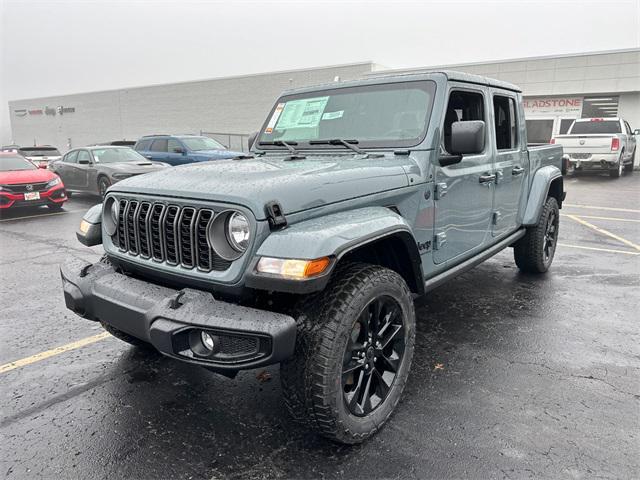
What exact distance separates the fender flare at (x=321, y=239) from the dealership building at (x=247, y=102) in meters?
12.9

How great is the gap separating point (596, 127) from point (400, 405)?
1782cm

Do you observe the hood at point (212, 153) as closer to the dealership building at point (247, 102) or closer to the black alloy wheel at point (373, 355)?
the dealership building at point (247, 102)

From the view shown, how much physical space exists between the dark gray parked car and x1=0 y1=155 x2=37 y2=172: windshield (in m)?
1.40

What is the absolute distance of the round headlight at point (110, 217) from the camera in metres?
2.97

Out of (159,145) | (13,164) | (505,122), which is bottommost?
(13,164)

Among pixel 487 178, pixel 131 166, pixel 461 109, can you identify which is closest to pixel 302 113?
pixel 461 109

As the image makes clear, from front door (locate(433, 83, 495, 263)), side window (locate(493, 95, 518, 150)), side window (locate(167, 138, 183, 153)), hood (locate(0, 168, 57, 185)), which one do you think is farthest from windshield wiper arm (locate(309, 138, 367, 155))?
side window (locate(167, 138, 183, 153))

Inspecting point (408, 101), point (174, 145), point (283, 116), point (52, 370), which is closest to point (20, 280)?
point (52, 370)

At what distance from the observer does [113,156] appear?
12.7 meters

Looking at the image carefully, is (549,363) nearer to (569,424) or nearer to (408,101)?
(569,424)

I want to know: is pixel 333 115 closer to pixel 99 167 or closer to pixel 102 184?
pixel 102 184

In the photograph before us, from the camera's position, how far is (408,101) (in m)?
3.42

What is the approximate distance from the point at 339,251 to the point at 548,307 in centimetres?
321

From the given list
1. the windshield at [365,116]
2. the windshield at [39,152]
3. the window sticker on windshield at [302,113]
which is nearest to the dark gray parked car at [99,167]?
the windshield at [39,152]
